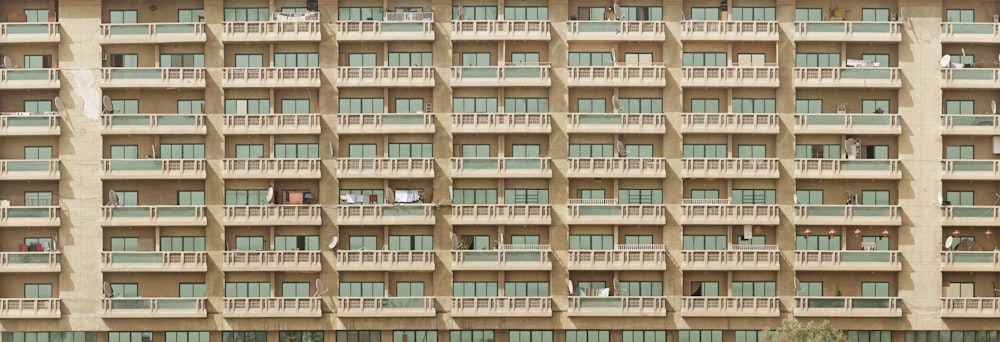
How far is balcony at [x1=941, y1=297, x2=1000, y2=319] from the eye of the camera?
5234 cm

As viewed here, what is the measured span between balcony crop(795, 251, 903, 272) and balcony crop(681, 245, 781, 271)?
1.64 meters

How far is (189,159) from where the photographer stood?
173ft

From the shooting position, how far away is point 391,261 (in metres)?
52.6

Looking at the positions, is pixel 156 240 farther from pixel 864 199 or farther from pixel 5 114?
pixel 864 199

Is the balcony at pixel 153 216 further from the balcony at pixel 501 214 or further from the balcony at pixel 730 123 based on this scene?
the balcony at pixel 730 123

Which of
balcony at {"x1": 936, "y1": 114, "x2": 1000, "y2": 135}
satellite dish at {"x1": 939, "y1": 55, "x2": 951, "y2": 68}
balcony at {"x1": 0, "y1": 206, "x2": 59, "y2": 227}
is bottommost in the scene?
balcony at {"x1": 0, "y1": 206, "x2": 59, "y2": 227}

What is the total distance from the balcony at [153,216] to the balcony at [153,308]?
377 centimetres

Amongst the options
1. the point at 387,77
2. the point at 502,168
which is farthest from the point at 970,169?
the point at 387,77

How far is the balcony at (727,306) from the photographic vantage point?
5262 centimetres

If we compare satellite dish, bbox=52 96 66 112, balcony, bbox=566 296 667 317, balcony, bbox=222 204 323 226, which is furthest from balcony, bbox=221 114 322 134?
balcony, bbox=566 296 667 317

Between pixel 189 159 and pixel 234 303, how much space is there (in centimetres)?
754

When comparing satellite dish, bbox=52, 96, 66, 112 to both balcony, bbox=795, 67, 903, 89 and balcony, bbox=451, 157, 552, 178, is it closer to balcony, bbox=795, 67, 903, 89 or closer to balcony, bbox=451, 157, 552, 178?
balcony, bbox=451, 157, 552, 178

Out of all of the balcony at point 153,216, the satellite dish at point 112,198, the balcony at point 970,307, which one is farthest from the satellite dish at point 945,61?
the satellite dish at point 112,198

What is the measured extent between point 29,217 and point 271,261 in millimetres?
12219
